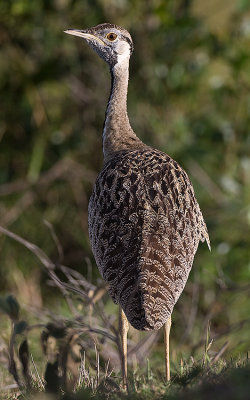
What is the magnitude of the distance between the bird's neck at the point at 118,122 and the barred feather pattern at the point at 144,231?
38cm

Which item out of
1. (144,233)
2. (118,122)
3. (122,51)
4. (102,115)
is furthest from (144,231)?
(102,115)

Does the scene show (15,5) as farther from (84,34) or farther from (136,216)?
A: (136,216)

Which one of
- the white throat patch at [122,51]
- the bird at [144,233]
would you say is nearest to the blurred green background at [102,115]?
the white throat patch at [122,51]

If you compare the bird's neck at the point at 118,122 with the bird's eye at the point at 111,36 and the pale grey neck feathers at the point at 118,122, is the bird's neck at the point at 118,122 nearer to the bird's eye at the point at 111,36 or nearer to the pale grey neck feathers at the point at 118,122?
the pale grey neck feathers at the point at 118,122

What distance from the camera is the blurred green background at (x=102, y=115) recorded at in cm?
695

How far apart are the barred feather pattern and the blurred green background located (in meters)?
2.45

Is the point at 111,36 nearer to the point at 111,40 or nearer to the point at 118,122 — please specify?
the point at 111,40

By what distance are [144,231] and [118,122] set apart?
142 centimetres

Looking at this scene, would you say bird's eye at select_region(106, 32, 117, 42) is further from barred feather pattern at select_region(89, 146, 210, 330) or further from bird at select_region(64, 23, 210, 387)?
barred feather pattern at select_region(89, 146, 210, 330)

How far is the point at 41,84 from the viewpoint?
24.8 feet

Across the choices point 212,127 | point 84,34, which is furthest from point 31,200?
point 84,34

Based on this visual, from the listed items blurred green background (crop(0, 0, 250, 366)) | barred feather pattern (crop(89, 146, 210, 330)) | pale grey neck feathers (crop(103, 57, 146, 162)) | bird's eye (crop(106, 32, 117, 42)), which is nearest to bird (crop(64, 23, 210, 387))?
barred feather pattern (crop(89, 146, 210, 330))

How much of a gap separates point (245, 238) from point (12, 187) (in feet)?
8.05

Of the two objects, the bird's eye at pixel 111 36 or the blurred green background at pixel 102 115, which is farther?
the blurred green background at pixel 102 115
